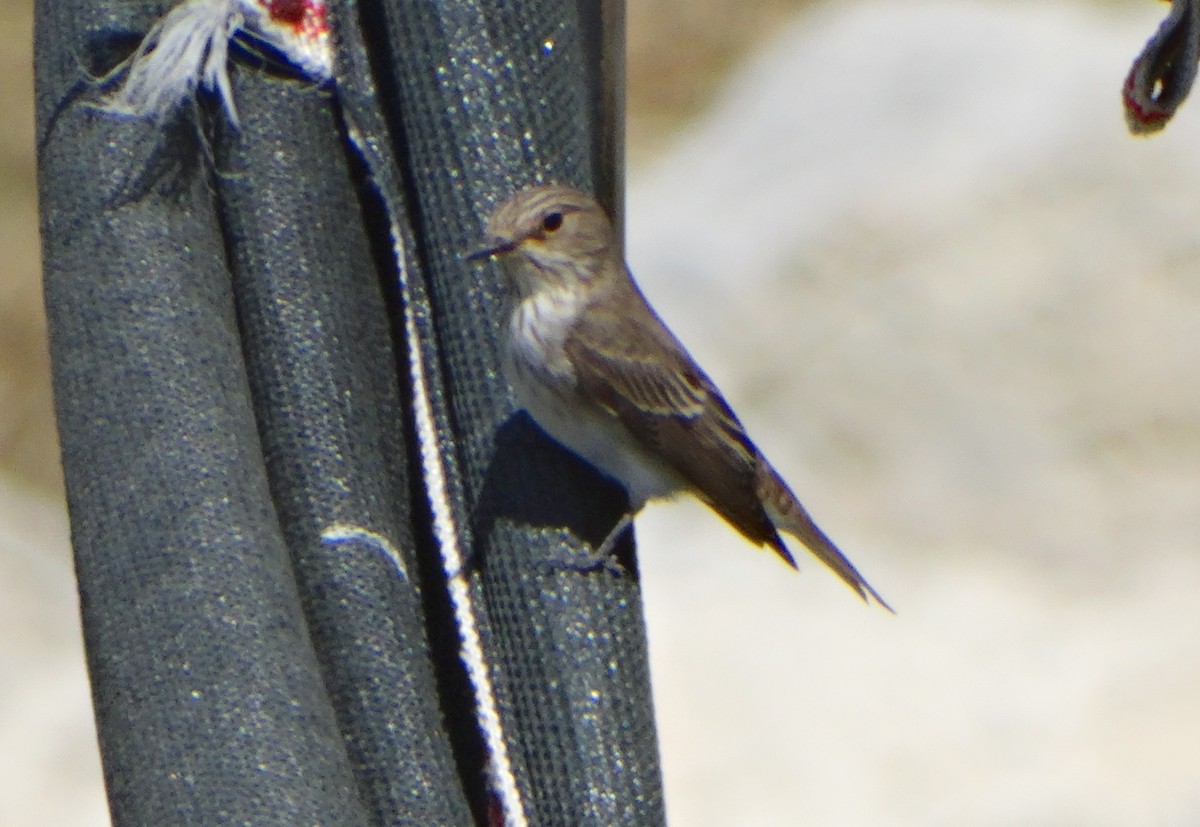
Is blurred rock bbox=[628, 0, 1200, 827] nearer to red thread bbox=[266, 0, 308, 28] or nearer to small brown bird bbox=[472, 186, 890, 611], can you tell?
small brown bird bbox=[472, 186, 890, 611]

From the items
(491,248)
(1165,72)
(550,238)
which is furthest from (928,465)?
(1165,72)

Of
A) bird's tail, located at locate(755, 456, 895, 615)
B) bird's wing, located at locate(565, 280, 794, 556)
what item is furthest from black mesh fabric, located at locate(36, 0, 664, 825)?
bird's tail, located at locate(755, 456, 895, 615)

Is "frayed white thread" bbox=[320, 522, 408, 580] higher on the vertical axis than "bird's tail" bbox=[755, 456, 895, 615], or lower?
lower

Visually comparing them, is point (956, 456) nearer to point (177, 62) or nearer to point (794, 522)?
point (794, 522)

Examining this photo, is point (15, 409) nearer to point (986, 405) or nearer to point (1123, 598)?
point (986, 405)

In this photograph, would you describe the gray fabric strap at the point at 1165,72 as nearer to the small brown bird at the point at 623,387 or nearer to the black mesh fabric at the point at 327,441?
the black mesh fabric at the point at 327,441

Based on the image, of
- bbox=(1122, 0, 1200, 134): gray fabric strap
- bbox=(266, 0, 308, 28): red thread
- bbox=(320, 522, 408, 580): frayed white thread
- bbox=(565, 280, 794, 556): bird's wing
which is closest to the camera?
bbox=(1122, 0, 1200, 134): gray fabric strap

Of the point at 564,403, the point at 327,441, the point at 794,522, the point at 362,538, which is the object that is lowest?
the point at 362,538
